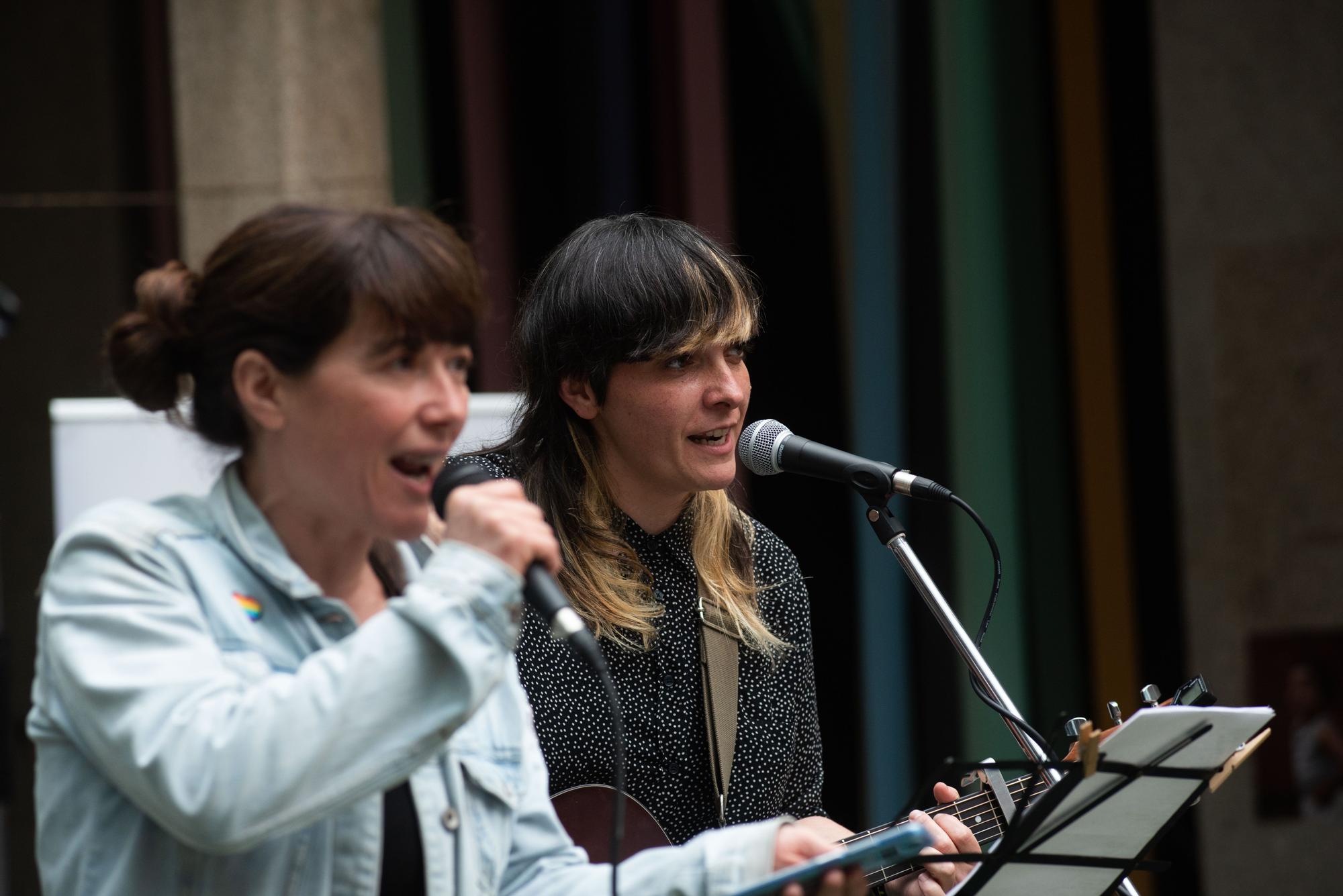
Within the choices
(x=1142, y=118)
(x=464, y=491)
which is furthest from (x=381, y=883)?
(x=1142, y=118)

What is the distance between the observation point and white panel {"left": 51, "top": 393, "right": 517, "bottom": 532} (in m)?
3.05

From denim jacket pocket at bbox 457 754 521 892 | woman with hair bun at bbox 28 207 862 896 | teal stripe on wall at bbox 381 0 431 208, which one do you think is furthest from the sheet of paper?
teal stripe on wall at bbox 381 0 431 208

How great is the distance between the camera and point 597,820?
7.39 feet

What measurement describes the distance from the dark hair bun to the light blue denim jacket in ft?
0.41

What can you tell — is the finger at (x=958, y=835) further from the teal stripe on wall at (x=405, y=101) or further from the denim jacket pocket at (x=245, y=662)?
the teal stripe on wall at (x=405, y=101)

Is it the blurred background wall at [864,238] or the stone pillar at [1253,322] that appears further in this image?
Result: the stone pillar at [1253,322]

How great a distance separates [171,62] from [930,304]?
7.79 feet

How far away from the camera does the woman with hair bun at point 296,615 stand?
125cm

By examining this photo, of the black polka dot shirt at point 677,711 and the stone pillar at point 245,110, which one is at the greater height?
the stone pillar at point 245,110

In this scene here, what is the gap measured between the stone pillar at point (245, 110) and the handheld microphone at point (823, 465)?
93.5 inches

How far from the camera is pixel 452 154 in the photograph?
4.20 m

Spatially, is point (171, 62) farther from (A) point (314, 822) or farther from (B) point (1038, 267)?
(A) point (314, 822)

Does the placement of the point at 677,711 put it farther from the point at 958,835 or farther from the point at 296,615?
the point at 296,615

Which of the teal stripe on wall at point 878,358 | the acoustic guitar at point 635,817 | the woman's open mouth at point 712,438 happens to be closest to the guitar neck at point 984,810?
the acoustic guitar at point 635,817
